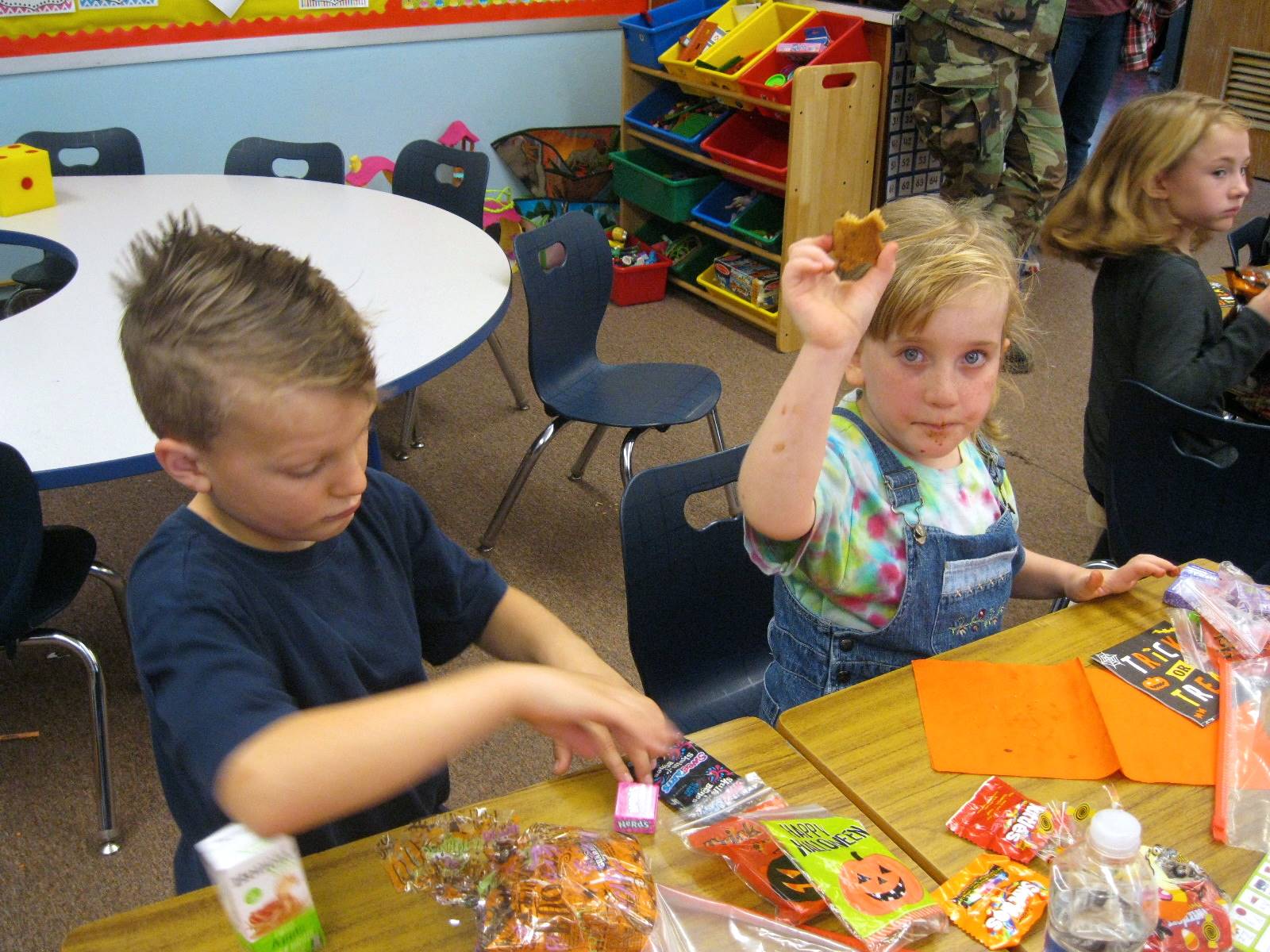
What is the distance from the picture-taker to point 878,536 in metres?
1.21

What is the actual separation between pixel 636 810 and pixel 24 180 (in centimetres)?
256

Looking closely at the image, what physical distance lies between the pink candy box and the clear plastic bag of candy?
1 cm

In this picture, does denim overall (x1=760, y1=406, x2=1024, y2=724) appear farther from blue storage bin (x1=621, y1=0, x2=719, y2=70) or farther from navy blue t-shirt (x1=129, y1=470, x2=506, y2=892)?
blue storage bin (x1=621, y1=0, x2=719, y2=70)

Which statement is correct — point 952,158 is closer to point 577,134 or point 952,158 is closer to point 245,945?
point 577,134

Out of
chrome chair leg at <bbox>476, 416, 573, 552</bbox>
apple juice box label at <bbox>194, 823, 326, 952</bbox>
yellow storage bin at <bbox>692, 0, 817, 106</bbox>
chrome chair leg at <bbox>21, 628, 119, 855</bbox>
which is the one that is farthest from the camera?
yellow storage bin at <bbox>692, 0, 817, 106</bbox>

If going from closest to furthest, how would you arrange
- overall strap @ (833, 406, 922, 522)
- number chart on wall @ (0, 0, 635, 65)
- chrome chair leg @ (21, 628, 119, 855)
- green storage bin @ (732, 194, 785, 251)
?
overall strap @ (833, 406, 922, 522)
chrome chair leg @ (21, 628, 119, 855)
number chart on wall @ (0, 0, 635, 65)
green storage bin @ (732, 194, 785, 251)

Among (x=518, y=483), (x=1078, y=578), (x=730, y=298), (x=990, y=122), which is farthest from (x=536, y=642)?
(x=730, y=298)

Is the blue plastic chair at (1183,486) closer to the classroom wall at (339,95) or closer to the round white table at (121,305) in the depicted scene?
the round white table at (121,305)

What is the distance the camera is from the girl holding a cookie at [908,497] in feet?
3.76

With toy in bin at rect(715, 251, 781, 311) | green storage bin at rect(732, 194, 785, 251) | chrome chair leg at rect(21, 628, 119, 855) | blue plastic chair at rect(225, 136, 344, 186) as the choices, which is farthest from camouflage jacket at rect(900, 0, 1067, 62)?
chrome chair leg at rect(21, 628, 119, 855)

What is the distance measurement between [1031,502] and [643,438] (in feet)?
3.68

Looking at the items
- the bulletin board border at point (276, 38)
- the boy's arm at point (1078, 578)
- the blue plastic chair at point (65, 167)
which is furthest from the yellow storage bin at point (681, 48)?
the boy's arm at point (1078, 578)

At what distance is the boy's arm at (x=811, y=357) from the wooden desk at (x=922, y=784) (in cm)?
24

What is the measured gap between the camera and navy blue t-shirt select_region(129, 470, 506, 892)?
0.81 m
